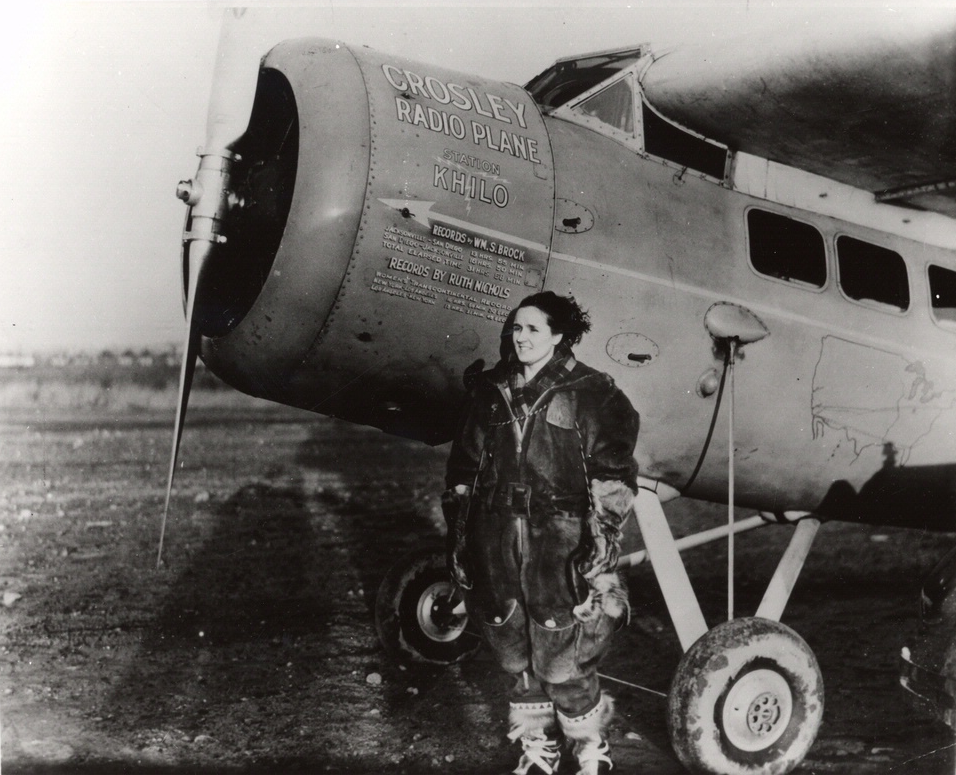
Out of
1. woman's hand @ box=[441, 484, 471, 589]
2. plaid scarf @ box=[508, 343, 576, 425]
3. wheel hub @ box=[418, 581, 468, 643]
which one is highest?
plaid scarf @ box=[508, 343, 576, 425]

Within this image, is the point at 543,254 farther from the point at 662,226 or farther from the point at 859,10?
the point at 859,10

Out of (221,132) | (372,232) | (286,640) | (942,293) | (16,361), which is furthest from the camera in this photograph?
(16,361)

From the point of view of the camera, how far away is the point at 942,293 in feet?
14.9

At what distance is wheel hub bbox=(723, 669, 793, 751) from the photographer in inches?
135

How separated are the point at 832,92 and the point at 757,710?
A: 2.70 metres

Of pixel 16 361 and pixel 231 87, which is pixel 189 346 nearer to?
pixel 231 87

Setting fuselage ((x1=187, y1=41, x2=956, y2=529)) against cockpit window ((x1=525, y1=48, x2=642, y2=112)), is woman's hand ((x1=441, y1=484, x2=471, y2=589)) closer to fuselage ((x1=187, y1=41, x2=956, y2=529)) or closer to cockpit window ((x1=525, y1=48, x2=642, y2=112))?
fuselage ((x1=187, y1=41, x2=956, y2=529))

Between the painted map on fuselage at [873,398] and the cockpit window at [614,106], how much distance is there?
1.46 metres

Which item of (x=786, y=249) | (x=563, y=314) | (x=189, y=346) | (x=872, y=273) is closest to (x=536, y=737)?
(x=563, y=314)

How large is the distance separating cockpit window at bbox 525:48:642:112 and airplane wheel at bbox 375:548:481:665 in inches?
99.2

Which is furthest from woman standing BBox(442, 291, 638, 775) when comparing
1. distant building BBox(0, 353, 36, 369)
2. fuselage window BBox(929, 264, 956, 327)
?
distant building BBox(0, 353, 36, 369)

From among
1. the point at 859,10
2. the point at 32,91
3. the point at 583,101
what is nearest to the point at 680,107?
the point at 583,101

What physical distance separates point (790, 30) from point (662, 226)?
96cm

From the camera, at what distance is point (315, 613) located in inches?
216
